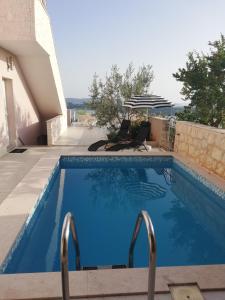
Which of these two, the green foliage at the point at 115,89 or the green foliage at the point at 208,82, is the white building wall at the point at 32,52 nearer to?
the green foliage at the point at 115,89

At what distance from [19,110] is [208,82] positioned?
8.34 m

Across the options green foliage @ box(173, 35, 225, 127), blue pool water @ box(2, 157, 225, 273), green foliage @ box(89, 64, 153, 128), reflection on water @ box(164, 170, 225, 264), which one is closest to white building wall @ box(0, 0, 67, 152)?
green foliage @ box(89, 64, 153, 128)

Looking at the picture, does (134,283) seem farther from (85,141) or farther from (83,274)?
(85,141)

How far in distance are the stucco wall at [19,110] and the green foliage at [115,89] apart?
10.4 ft

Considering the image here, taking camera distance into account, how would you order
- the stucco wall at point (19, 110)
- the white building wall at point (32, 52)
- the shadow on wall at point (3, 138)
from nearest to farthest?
1. the white building wall at point (32, 52)
2. the shadow on wall at point (3, 138)
3. the stucco wall at point (19, 110)

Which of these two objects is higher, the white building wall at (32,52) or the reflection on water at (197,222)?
the white building wall at (32,52)

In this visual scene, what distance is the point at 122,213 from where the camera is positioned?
5719 millimetres

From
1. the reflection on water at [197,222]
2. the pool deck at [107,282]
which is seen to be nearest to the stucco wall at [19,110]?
the reflection on water at [197,222]

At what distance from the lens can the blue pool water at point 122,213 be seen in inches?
159

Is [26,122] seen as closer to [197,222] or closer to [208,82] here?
[208,82]

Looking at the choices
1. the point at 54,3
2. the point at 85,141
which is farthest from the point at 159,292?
the point at 54,3

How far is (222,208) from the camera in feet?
19.2

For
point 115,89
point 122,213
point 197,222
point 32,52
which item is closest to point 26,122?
point 32,52

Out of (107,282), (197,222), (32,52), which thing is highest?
(32,52)
